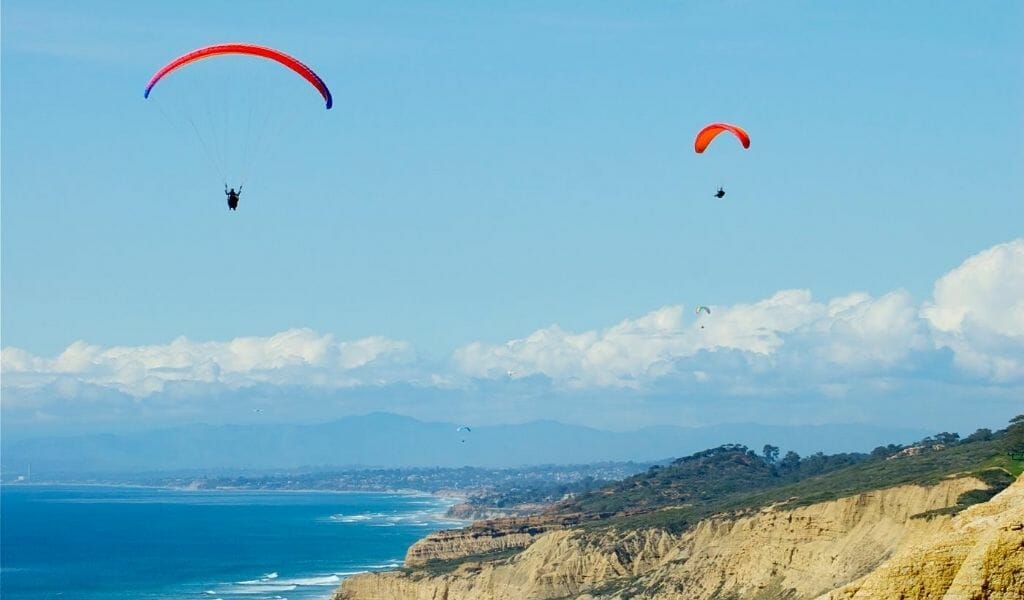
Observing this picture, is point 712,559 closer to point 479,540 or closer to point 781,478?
point 479,540

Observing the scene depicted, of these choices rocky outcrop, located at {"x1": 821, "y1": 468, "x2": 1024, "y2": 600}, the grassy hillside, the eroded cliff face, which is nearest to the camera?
rocky outcrop, located at {"x1": 821, "y1": 468, "x2": 1024, "y2": 600}

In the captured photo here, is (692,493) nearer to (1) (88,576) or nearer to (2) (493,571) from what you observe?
(2) (493,571)

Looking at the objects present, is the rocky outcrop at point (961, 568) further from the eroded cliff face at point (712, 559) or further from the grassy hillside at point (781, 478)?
the grassy hillside at point (781, 478)

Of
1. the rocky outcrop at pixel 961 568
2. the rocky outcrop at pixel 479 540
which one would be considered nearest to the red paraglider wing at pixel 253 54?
the rocky outcrop at pixel 961 568

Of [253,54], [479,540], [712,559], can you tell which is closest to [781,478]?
[479,540]

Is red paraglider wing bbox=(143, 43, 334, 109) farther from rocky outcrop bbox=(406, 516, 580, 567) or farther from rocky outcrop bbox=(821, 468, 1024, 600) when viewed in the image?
rocky outcrop bbox=(406, 516, 580, 567)

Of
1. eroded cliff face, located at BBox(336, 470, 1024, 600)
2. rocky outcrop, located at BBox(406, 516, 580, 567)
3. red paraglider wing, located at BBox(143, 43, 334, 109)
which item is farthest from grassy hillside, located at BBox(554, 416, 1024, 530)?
red paraglider wing, located at BBox(143, 43, 334, 109)
